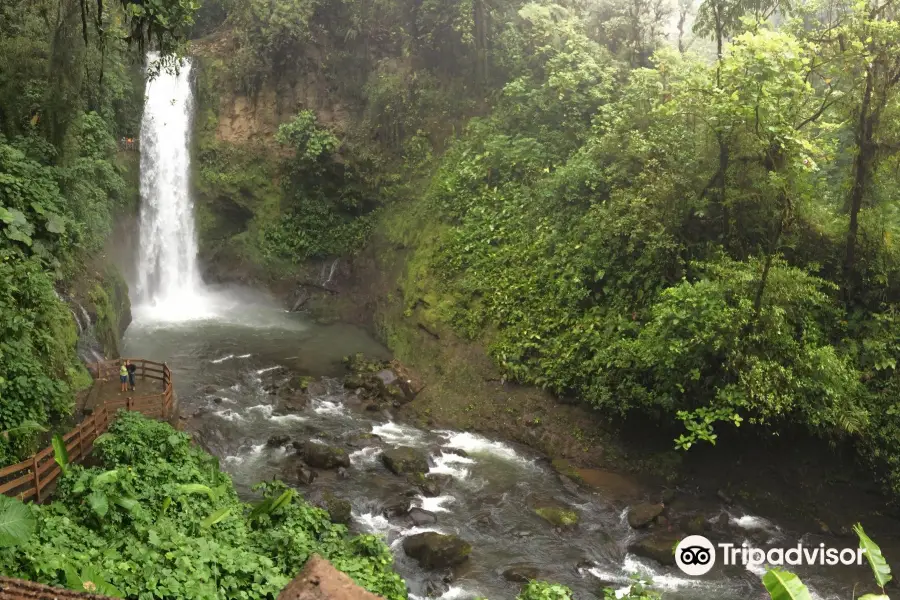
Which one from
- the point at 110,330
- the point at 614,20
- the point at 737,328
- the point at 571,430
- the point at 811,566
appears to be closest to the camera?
the point at 811,566

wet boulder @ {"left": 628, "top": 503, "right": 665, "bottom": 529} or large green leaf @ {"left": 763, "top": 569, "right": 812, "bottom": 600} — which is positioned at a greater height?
large green leaf @ {"left": 763, "top": 569, "right": 812, "bottom": 600}

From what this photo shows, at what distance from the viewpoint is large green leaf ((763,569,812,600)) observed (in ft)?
20.6

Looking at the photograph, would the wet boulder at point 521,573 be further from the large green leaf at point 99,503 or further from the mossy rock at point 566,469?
the large green leaf at point 99,503

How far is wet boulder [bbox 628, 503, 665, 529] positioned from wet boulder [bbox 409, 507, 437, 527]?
4.01 metres

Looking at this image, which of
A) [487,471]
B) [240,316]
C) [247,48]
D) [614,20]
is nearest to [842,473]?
[487,471]

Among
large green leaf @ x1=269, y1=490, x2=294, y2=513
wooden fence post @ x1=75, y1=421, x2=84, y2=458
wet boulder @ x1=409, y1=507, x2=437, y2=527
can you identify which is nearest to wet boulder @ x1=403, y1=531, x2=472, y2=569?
wet boulder @ x1=409, y1=507, x2=437, y2=527

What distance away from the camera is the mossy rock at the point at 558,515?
13.5 metres

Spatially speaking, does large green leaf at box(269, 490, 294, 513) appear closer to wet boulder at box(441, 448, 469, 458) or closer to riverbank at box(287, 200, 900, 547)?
wet boulder at box(441, 448, 469, 458)

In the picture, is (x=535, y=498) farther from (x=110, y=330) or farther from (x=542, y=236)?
(x=110, y=330)

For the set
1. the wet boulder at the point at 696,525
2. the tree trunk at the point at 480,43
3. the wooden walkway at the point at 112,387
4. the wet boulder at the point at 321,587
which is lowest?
the wet boulder at the point at 696,525

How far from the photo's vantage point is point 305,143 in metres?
26.9

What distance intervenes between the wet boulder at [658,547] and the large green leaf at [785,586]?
6.14 metres

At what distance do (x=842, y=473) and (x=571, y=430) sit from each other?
19.1ft

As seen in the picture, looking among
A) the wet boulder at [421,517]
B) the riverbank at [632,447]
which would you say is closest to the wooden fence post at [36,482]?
the wet boulder at [421,517]
